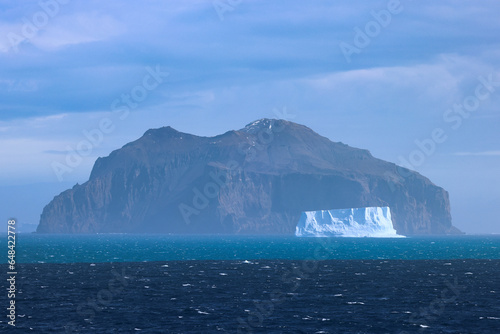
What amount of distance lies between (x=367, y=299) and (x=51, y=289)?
31.4m

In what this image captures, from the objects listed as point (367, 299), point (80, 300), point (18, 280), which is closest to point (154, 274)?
point (18, 280)

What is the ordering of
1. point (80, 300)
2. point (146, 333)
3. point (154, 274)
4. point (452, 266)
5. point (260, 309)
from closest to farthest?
point (146, 333)
point (260, 309)
point (80, 300)
point (154, 274)
point (452, 266)

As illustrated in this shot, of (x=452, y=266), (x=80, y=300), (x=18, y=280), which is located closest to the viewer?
(x=80, y=300)

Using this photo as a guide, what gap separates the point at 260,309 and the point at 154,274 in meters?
36.0

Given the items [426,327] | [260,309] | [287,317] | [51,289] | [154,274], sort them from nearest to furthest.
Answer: [426,327]
[287,317]
[260,309]
[51,289]
[154,274]

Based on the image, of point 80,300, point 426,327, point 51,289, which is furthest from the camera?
point 51,289

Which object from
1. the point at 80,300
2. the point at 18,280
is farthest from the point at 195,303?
the point at 18,280

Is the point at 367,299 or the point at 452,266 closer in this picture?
the point at 367,299

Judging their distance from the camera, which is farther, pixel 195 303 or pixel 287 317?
pixel 195 303

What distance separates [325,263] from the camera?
11062 cm

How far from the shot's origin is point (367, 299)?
6153 cm

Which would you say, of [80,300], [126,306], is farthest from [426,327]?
[80,300]

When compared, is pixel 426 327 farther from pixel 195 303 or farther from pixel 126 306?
Result: pixel 126 306

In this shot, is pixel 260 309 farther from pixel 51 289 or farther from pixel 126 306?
pixel 51 289
